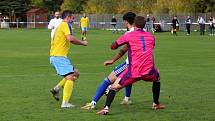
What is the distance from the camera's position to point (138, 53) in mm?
10203

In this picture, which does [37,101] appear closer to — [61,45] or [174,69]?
[61,45]

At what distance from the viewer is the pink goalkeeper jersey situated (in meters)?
10.2

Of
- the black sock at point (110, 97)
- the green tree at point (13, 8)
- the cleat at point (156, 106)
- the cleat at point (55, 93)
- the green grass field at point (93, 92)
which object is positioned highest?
the green tree at point (13, 8)

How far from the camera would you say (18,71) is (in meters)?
18.2

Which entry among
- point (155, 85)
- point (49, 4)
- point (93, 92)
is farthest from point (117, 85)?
point (49, 4)

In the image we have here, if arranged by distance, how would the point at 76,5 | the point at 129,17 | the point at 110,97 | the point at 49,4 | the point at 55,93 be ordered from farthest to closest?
1. the point at 49,4
2. the point at 76,5
3. the point at 55,93
4. the point at 129,17
5. the point at 110,97

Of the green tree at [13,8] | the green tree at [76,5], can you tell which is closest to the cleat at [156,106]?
the green tree at [76,5]

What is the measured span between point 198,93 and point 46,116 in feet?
15.2

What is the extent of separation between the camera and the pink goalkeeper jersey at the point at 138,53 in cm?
1016

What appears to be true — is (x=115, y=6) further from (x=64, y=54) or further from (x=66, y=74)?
(x=66, y=74)

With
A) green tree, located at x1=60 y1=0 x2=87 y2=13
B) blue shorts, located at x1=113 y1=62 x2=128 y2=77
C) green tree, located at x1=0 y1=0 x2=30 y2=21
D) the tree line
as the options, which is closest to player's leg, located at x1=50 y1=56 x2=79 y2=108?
blue shorts, located at x1=113 y1=62 x2=128 y2=77

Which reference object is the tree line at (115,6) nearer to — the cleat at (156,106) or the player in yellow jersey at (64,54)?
the player in yellow jersey at (64,54)

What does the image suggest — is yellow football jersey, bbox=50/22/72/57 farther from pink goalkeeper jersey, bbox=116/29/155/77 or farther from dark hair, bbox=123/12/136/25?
pink goalkeeper jersey, bbox=116/29/155/77

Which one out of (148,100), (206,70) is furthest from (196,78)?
(148,100)
